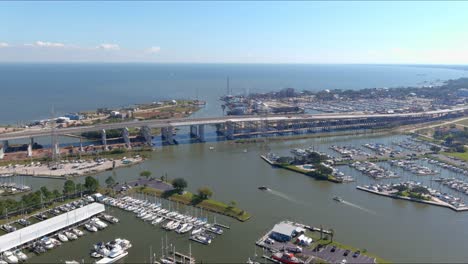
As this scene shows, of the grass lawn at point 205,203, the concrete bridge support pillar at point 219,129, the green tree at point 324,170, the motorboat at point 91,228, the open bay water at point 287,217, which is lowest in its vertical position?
the open bay water at point 287,217

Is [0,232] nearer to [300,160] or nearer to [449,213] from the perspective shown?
[300,160]

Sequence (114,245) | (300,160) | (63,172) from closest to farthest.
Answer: (114,245) → (63,172) → (300,160)

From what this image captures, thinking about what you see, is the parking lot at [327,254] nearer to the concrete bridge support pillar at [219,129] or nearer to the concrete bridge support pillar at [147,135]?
the concrete bridge support pillar at [147,135]

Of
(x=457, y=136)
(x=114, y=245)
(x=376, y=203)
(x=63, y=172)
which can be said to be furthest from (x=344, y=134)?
(x=114, y=245)

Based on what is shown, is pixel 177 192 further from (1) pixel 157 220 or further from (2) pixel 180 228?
(2) pixel 180 228

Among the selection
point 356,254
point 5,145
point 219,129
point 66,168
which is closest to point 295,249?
point 356,254

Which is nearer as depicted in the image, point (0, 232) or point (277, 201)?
point (0, 232)

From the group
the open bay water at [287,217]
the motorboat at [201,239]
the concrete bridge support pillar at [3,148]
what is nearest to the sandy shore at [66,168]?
the open bay water at [287,217]
